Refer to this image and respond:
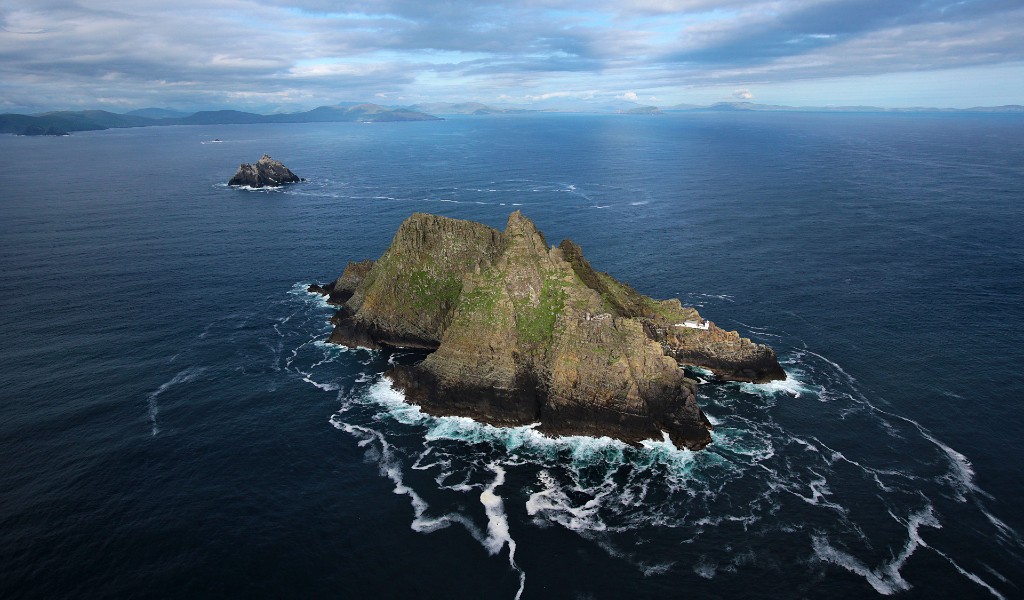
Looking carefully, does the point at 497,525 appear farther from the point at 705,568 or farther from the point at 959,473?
the point at 959,473

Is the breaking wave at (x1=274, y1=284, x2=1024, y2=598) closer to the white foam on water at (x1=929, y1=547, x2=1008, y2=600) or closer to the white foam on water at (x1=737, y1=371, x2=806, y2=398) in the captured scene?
the white foam on water at (x1=929, y1=547, x2=1008, y2=600)

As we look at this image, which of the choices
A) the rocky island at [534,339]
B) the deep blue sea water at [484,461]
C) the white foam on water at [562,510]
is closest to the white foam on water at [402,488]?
the deep blue sea water at [484,461]

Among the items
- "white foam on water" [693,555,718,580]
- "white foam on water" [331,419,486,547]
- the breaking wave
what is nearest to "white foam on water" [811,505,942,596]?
the breaking wave

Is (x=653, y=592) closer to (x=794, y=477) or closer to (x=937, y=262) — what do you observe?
(x=794, y=477)

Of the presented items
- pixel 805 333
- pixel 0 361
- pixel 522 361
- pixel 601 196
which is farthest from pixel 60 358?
pixel 601 196

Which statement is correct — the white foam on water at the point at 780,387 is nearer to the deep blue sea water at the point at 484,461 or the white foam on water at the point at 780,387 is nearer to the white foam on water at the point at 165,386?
the deep blue sea water at the point at 484,461

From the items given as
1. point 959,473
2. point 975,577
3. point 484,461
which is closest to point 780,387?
point 959,473

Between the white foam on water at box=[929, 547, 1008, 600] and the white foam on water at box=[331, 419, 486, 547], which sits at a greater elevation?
the white foam on water at box=[331, 419, 486, 547]
